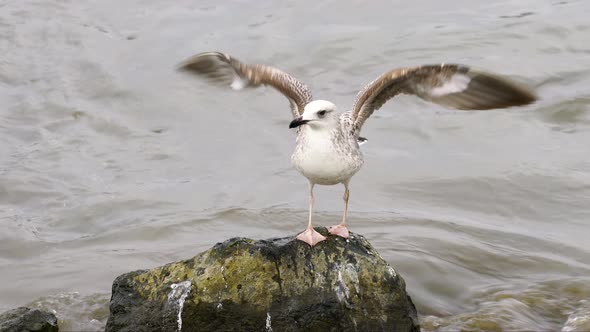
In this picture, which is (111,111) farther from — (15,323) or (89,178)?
(15,323)

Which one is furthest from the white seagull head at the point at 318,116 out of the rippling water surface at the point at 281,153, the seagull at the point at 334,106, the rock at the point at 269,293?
the rippling water surface at the point at 281,153

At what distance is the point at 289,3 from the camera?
1761 cm

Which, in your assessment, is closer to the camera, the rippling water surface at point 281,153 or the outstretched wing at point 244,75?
the outstretched wing at point 244,75

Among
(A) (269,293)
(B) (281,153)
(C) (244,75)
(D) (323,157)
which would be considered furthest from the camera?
(B) (281,153)

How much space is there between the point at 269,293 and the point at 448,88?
91.4 inches

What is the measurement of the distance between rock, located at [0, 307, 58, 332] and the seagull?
2.18 meters

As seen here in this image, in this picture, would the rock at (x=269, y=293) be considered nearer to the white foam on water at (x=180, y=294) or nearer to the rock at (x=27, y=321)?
the white foam on water at (x=180, y=294)

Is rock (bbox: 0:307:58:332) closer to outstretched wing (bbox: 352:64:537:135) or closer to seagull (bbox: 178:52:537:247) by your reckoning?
seagull (bbox: 178:52:537:247)

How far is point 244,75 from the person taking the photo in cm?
816

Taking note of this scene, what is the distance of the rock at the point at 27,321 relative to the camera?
684 centimetres

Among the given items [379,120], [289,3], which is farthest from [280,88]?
[289,3]

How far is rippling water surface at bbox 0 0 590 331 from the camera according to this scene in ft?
29.2

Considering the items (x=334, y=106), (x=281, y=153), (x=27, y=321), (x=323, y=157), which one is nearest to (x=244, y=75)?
(x=334, y=106)

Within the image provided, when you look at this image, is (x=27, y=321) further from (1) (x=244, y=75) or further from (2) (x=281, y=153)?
(2) (x=281, y=153)
